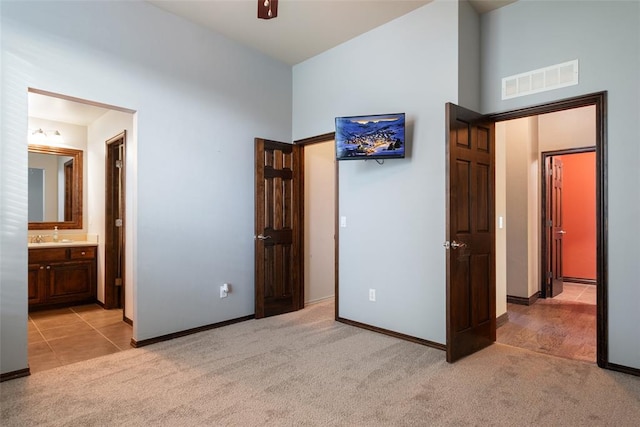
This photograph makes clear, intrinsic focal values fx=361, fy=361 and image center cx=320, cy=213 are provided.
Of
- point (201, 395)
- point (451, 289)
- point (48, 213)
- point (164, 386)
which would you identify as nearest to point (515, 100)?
point (451, 289)

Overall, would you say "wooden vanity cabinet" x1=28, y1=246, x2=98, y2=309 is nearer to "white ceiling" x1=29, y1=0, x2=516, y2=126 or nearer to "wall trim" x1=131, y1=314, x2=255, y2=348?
"white ceiling" x1=29, y1=0, x2=516, y2=126

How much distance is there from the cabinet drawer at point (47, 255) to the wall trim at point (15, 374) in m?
2.30

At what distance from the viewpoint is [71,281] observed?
4738mm

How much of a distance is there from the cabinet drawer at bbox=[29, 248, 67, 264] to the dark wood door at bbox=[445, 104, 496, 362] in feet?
15.5

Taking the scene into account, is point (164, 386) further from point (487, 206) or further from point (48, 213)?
point (48, 213)

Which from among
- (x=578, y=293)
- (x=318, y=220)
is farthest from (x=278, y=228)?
(x=578, y=293)

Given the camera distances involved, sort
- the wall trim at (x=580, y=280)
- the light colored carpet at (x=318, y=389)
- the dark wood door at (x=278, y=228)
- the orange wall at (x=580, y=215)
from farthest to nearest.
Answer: the orange wall at (x=580, y=215) < the wall trim at (x=580, y=280) < the dark wood door at (x=278, y=228) < the light colored carpet at (x=318, y=389)

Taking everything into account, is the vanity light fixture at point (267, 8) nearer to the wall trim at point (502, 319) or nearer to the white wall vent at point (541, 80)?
the white wall vent at point (541, 80)

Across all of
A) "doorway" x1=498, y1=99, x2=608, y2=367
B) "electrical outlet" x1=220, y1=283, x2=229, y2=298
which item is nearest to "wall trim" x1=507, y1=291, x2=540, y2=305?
"doorway" x1=498, y1=99, x2=608, y2=367

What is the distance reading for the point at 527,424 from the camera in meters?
2.00

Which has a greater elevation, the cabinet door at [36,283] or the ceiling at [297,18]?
the ceiling at [297,18]

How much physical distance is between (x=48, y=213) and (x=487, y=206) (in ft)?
18.4

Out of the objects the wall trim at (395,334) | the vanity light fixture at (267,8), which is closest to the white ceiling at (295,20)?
the vanity light fixture at (267,8)

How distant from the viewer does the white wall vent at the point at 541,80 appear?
287 cm
